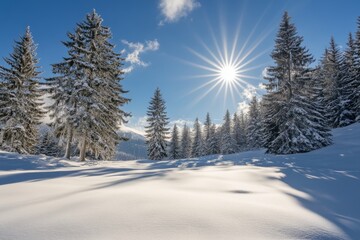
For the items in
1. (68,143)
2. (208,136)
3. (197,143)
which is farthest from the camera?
(208,136)

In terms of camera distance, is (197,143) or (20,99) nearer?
(20,99)

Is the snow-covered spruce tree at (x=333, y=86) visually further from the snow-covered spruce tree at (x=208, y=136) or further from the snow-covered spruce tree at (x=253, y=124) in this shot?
the snow-covered spruce tree at (x=208, y=136)

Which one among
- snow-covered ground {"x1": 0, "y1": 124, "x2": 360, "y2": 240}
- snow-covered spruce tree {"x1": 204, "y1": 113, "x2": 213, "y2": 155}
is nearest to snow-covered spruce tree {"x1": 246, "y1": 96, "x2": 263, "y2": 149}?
snow-covered spruce tree {"x1": 204, "y1": 113, "x2": 213, "y2": 155}

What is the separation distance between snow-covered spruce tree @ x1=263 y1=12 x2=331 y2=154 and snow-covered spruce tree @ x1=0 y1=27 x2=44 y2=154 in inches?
839

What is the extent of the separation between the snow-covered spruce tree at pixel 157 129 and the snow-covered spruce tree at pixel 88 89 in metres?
14.5

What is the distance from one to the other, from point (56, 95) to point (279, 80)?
63.2ft

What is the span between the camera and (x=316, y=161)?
12.0 m

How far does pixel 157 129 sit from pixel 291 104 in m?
21.1

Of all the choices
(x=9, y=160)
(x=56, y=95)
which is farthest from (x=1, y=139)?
(x=9, y=160)

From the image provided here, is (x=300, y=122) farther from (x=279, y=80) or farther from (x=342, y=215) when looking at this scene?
(x=342, y=215)

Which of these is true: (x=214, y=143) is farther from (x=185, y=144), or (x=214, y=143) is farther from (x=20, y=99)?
(x=20, y=99)

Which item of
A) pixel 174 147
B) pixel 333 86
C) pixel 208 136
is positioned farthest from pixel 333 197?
pixel 208 136

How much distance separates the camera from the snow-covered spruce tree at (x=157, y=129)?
114 feet

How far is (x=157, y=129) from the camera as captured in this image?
35.4m
